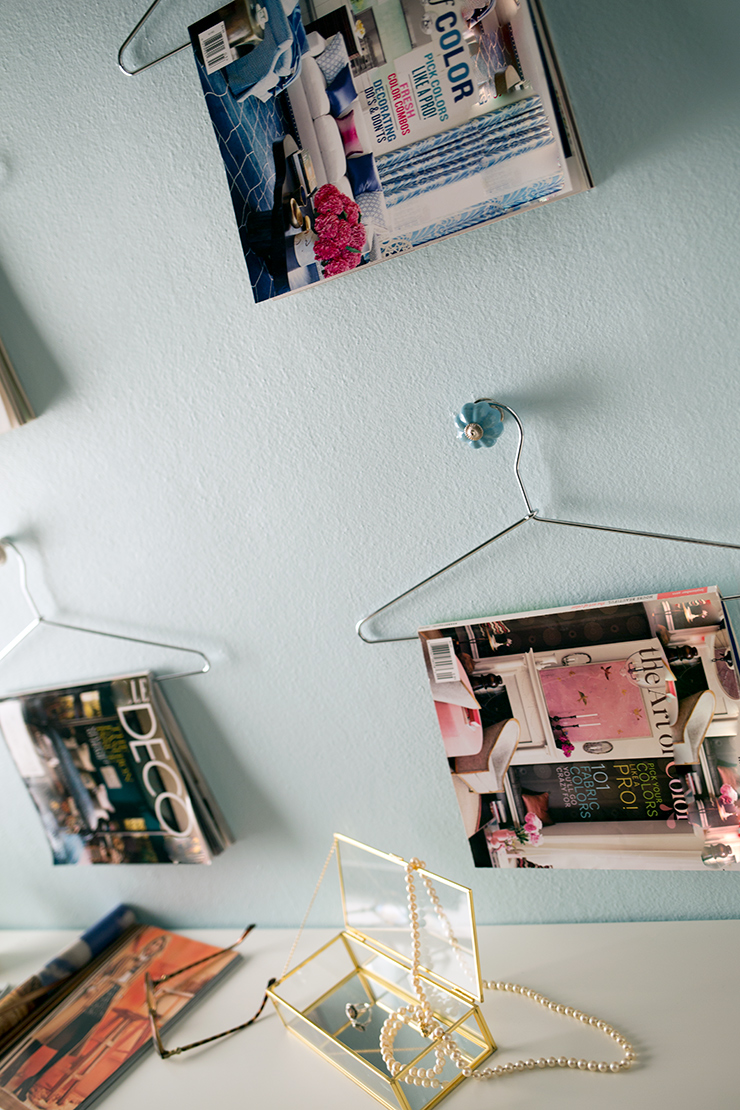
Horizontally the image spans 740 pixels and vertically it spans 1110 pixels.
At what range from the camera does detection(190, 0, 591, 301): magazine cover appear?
2.19 ft

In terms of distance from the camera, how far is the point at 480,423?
773mm

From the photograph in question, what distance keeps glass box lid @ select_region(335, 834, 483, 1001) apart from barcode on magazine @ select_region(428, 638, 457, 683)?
21 centimetres

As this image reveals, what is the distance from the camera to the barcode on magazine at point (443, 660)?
0.85 m

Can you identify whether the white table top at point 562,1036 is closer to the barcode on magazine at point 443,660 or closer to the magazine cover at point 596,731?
the magazine cover at point 596,731

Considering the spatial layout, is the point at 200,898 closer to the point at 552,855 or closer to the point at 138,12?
the point at 552,855

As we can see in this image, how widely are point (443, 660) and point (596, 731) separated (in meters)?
0.18

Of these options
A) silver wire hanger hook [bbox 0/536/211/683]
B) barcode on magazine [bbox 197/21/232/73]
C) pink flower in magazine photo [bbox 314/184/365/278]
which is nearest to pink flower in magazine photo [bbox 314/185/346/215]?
pink flower in magazine photo [bbox 314/184/365/278]

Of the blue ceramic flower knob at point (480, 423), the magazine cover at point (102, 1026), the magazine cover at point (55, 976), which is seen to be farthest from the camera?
the magazine cover at point (55, 976)

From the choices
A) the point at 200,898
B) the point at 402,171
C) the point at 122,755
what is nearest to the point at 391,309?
the point at 402,171

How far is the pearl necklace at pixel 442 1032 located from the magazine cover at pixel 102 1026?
0.30 meters

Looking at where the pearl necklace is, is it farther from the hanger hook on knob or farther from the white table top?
the hanger hook on knob

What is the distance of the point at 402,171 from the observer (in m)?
0.72

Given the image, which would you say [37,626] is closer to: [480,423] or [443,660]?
[443,660]

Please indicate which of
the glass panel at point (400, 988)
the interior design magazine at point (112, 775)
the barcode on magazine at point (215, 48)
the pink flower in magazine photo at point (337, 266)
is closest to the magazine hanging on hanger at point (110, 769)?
the interior design magazine at point (112, 775)
